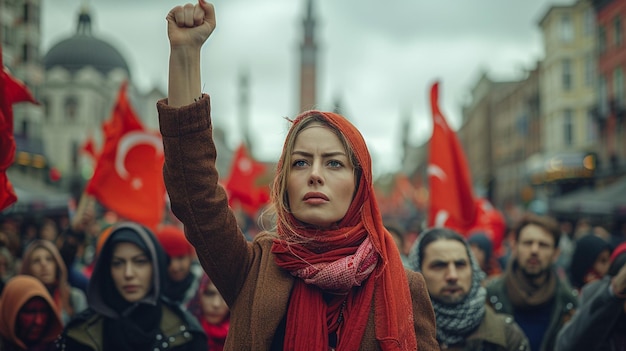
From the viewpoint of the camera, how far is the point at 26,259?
557cm

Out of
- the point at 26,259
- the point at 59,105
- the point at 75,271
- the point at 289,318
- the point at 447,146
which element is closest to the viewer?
the point at 289,318

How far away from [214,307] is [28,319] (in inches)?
46.4

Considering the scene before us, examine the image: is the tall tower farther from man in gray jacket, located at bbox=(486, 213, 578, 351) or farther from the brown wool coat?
the brown wool coat

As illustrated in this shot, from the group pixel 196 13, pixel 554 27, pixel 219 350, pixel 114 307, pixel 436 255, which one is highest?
pixel 554 27

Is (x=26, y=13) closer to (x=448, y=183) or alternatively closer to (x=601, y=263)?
(x=448, y=183)

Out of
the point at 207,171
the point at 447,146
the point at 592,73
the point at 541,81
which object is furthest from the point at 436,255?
the point at 541,81

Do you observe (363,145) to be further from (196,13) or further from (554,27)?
(554,27)

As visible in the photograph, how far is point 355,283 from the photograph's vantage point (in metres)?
2.38

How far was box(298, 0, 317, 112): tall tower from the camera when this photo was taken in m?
96.8

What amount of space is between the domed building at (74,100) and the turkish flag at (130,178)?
49924mm

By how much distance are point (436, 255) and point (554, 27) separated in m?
41.1

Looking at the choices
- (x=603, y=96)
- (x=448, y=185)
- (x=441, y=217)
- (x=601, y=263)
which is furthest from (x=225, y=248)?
(x=603, y=96)

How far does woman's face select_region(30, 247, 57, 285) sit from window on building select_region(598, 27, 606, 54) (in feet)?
111

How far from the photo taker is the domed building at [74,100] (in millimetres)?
59750
